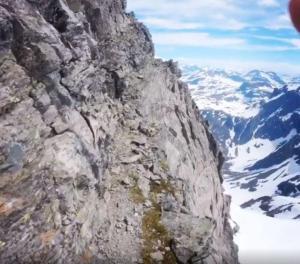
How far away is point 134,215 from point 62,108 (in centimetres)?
1083

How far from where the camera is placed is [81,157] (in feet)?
108

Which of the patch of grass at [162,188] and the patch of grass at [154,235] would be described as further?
the patch of grass at [162,188]

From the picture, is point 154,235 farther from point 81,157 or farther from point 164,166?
point 164,166

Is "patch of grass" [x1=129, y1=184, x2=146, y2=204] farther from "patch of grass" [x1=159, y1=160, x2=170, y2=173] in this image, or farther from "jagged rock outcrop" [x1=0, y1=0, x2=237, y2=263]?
"patch of grass" [x1=159, y1=160, x2=170, y2=173]

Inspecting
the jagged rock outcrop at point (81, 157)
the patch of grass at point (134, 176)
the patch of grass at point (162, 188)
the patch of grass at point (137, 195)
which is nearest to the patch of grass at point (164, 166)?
the jagged rock outcrop at point (81, 157)

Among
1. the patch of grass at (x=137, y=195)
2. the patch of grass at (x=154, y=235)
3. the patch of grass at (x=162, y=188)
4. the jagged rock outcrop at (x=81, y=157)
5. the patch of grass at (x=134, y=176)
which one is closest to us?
the jagged rock outcrop at (x=81, y=157)

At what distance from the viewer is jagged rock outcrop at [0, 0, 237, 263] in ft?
89.2

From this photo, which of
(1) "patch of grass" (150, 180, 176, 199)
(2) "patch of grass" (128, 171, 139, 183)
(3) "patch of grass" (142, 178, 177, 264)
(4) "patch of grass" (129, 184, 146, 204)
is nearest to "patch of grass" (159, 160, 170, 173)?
(1) "patch of grass" (150, 180, 176, 199)

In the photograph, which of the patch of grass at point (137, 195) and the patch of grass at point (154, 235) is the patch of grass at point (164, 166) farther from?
the patch of grass at point (137, 195)

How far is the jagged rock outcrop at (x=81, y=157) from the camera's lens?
27188mm

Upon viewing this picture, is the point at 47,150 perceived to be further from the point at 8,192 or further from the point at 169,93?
the point at 169,93

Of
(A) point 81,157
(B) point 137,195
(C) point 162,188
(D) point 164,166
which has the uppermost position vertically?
(A) point 81,157

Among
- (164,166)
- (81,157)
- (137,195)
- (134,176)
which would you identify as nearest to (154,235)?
(137,195)

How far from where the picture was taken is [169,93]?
62.6 m
